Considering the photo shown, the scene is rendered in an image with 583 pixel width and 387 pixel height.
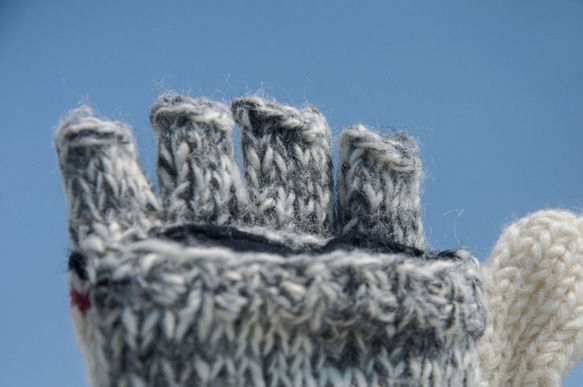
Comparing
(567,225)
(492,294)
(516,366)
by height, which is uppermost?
(567,225)

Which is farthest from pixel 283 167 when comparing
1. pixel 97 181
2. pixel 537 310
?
pixel 537 310

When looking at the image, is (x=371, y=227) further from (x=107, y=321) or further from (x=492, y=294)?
(x=107, y=321)

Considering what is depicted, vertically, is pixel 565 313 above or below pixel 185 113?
below

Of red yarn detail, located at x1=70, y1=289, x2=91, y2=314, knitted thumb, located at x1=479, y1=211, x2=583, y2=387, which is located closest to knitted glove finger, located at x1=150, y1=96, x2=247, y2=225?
red yarn detail, located at x1=70, y1=289, x2=91, y2=314

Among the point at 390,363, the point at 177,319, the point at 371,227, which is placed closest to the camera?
the point at 177,319

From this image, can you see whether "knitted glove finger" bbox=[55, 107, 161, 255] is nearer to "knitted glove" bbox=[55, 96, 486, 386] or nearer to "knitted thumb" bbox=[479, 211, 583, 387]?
"knitted glove" bbox=[55, 96, 486, 386]

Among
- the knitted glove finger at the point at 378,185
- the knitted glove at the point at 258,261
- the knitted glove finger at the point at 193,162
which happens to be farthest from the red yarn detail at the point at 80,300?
the knitted glove finger at the point at 378,185

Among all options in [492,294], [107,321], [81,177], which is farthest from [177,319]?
[492,294]
